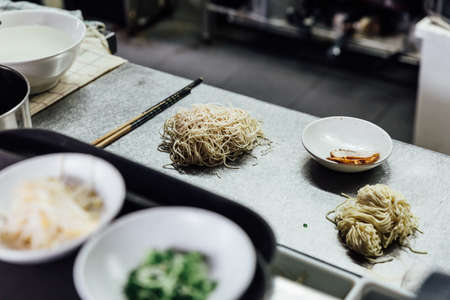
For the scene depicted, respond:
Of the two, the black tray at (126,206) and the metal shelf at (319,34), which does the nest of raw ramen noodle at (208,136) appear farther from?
the metal shelf at (319,34)

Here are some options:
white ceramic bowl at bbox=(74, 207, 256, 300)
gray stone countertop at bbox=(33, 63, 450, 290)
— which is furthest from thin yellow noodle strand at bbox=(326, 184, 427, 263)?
white ceramic bowl at bbox=(74, 207, 256, 300)

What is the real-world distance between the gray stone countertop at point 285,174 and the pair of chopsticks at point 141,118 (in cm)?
2

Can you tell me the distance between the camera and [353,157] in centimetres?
134

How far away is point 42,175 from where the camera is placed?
0.80 m

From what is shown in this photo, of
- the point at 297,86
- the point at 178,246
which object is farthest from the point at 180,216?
the point at 297,86

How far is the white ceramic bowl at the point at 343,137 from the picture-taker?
1.39m

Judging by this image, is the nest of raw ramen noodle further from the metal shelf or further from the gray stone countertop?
the metal shelf

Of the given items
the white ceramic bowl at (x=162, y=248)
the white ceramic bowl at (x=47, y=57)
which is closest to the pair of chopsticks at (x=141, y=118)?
the white ceramic bowl at (x=47, y=57)

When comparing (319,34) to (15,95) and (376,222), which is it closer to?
(376,222)

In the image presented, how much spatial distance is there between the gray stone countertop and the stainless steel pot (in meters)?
0.29

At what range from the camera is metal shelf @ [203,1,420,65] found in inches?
130

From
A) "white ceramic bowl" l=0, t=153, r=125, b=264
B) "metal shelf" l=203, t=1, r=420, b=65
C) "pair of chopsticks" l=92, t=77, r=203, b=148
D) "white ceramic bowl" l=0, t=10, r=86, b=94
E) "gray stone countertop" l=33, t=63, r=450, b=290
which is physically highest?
"white ceramic bowl" l=0, t=153, r=125, b=264

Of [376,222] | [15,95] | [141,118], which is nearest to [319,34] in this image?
[141,118]

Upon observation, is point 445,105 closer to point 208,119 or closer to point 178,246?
point 208,119
